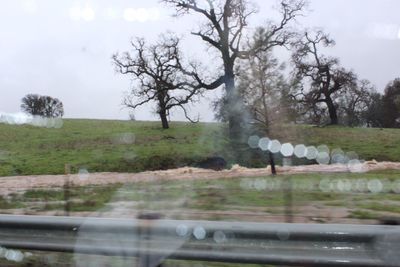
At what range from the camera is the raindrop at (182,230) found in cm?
527

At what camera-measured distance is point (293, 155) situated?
108 feet

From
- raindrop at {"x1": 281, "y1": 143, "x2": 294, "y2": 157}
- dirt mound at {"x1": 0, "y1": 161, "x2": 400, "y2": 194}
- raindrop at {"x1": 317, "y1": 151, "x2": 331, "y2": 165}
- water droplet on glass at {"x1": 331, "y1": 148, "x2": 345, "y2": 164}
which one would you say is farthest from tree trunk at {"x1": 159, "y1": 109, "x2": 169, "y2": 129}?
dirt mound at {"x1": 0, "y1": 161, "x2": 400, "y2": 194}

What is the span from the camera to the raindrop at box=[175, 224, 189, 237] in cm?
527

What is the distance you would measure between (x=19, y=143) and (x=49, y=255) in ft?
128

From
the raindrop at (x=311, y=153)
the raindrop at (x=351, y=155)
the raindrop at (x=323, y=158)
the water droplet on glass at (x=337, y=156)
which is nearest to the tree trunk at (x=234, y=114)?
the raindrop at (x=311, y=153)

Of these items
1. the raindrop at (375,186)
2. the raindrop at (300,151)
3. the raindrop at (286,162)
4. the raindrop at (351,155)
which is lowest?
the raindrop at (375,186)

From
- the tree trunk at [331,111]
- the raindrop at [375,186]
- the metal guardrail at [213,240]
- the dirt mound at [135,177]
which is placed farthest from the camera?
the tree trunk at [331,111]

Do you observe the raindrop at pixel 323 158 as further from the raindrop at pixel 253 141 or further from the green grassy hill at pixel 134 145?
the raindrop at pixel 253 141

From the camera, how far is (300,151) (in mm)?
33719

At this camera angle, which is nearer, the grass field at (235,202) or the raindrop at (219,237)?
the raindrop at (219,237)

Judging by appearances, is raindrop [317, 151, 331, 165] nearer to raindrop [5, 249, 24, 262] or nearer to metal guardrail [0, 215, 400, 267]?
raindrop [5, 249, 24, 262]

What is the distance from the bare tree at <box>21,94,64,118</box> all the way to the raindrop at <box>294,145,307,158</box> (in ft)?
181

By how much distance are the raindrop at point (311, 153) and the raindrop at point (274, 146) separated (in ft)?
18.8

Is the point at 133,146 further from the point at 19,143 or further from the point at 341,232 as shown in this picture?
the point at 341,232
